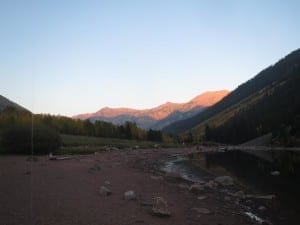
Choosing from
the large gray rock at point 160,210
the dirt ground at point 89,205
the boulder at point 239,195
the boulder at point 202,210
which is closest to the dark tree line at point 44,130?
the dirt ground at point 89,205

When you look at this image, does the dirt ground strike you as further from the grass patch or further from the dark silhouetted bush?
the grass patch

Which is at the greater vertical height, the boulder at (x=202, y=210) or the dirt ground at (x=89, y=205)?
the dirt ground at (x=89, y=205)

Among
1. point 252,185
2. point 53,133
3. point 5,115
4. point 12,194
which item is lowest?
point 252,185

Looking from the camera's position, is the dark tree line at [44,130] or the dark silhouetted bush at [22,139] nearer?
the dark silhouetted bush at [22,139]

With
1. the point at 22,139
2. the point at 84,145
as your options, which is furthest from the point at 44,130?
the point at 84,145

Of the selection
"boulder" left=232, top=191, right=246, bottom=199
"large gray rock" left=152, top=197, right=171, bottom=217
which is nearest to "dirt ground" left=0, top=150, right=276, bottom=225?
"large gray rock" left=152, top=197, right=171, bottom=217

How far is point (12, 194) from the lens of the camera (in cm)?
1856

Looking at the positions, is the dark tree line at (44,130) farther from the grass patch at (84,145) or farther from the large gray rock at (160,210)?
the large gray rock at (160,210)

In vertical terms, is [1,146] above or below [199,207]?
above

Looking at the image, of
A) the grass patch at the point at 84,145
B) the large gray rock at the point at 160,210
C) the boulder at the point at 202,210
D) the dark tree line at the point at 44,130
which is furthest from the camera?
the grass patch at the point at 84,145

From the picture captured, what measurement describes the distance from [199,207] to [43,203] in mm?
9854

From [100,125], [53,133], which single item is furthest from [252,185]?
[100,125]

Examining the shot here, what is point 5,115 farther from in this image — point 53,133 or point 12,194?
point 12,194

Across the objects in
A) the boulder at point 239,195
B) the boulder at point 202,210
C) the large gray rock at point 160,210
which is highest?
the large gray rock at point 160,210
